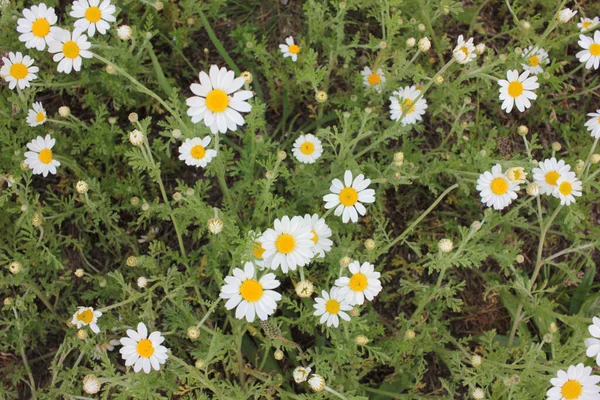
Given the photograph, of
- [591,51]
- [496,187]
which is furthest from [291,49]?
[591,51]

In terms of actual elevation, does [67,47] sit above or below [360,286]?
above

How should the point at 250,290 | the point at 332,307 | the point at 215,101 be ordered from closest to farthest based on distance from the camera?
the point at 215,101, the point at 250,290, the point at 332,307

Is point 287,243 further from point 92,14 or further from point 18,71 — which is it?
point 18,71

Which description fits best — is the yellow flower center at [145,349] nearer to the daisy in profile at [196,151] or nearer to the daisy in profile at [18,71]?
the daisy in profile at [196,151]

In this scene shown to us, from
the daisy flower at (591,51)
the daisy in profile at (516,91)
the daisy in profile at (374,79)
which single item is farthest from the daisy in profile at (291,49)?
the daisy flower at (591,51)

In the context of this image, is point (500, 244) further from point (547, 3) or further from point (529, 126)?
point (547, 3)

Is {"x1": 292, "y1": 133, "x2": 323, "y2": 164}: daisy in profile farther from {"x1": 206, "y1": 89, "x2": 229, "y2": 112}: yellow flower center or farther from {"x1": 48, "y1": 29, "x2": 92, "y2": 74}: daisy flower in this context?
{"x1": 48, "y1": 29, "x2": 92, "y2": 74}: daisy flower

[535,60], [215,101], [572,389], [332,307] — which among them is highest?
[535,60]
